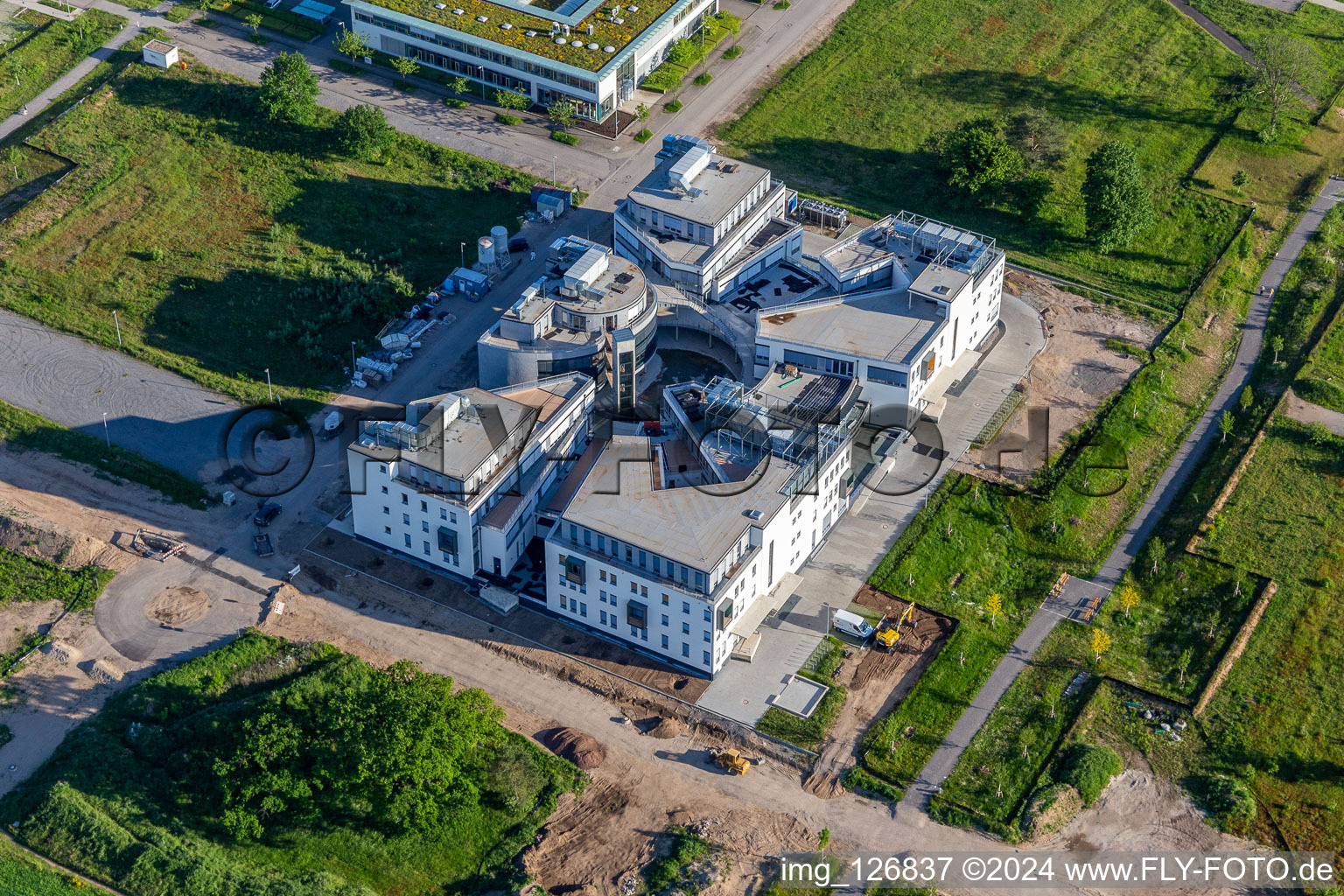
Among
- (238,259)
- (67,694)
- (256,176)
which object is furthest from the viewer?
(256,176)

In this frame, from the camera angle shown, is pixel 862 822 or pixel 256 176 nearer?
pixel 862 822

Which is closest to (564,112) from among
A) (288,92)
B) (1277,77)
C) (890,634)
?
(288,92)

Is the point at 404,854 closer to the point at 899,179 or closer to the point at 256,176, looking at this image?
the point at 256,176

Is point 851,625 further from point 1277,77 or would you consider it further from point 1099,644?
point 1277,77

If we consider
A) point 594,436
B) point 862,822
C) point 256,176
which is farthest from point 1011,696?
point 256,176

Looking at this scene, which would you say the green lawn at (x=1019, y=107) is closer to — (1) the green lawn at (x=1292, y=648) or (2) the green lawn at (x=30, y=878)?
(1) the green lawn at (x=1292, y=648)

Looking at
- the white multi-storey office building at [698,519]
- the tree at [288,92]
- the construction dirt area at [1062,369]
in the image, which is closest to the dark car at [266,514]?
the white multi-storey office building at [698,519]
